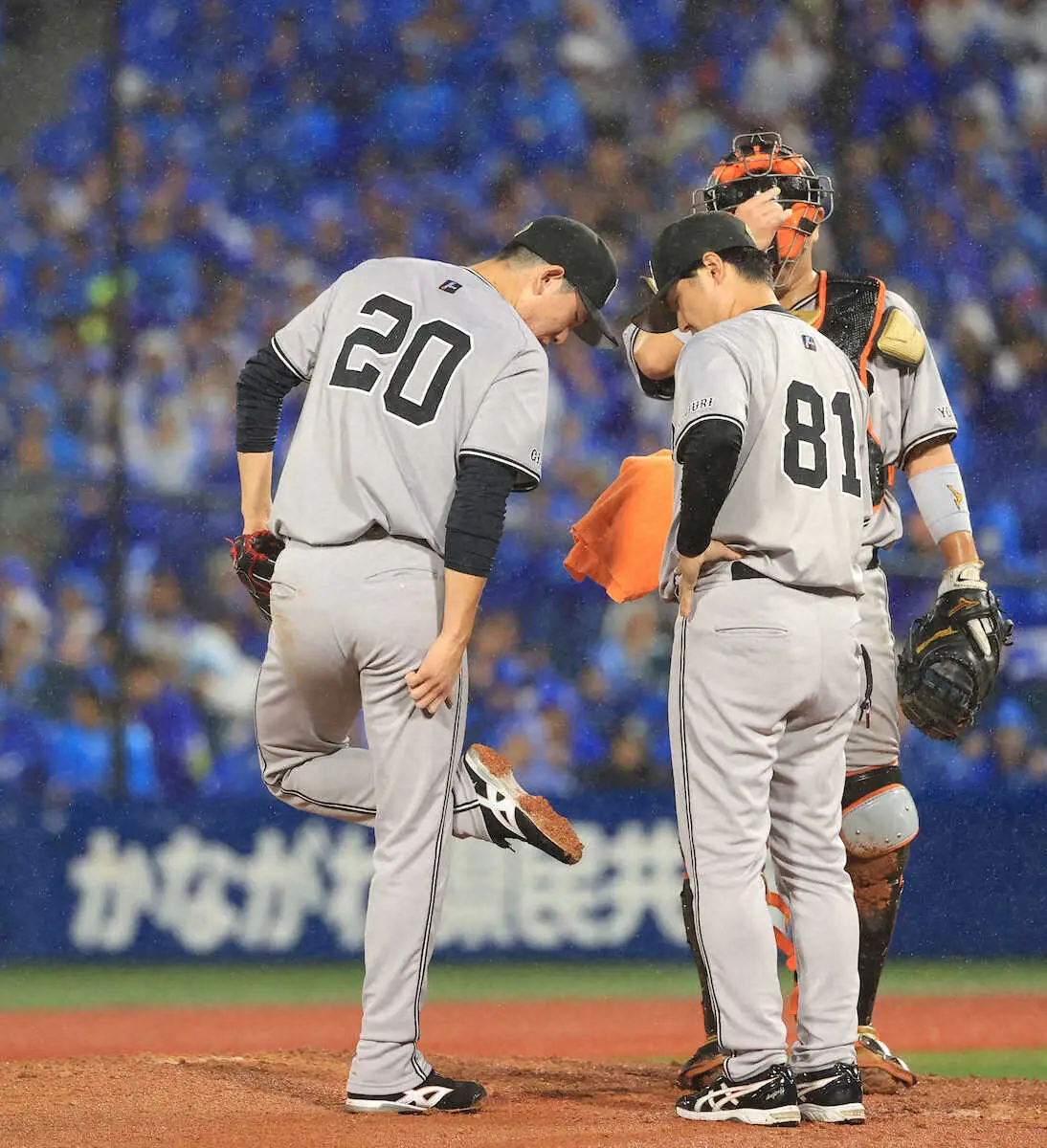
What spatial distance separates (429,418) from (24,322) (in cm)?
597

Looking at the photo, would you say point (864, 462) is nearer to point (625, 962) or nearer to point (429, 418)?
point (429, 418)

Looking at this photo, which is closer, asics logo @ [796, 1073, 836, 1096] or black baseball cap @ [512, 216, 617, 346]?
asics logo @ [796, 1073, 836, 1096]

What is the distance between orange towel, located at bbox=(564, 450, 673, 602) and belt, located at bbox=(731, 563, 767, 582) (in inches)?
23.8

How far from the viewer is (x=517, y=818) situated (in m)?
3.48

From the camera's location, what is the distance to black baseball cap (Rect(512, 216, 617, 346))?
3.52m

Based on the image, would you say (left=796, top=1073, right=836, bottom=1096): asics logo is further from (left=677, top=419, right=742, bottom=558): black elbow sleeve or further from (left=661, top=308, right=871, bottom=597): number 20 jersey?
(left=677, top=419, right=742, bottom=558): black elbow sleeve

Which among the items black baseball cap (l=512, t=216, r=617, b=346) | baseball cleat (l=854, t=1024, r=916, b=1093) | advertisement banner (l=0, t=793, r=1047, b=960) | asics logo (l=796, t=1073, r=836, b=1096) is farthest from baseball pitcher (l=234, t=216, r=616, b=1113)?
advertisement banner (l=0, t=793, r=1047, b=960)

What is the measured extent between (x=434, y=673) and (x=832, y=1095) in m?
1.26

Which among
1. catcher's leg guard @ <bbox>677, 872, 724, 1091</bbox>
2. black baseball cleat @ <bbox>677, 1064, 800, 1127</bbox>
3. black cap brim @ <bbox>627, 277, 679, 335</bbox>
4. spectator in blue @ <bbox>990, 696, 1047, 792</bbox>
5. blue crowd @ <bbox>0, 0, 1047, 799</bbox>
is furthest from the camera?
spectator in blue @ <bbox>990, 696, 1047, 792</bbox>

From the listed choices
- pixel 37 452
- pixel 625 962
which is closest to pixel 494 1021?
pixel 625 962

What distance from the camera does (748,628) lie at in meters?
3.28

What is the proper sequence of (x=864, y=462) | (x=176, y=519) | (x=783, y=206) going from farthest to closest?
1. (x=176, y=519)
2. (x=783, y=206)
3. (x=864, y=462)

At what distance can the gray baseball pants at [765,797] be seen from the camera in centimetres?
321

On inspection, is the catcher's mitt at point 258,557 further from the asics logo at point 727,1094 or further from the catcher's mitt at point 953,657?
the catcher's mitt at point 953,657
